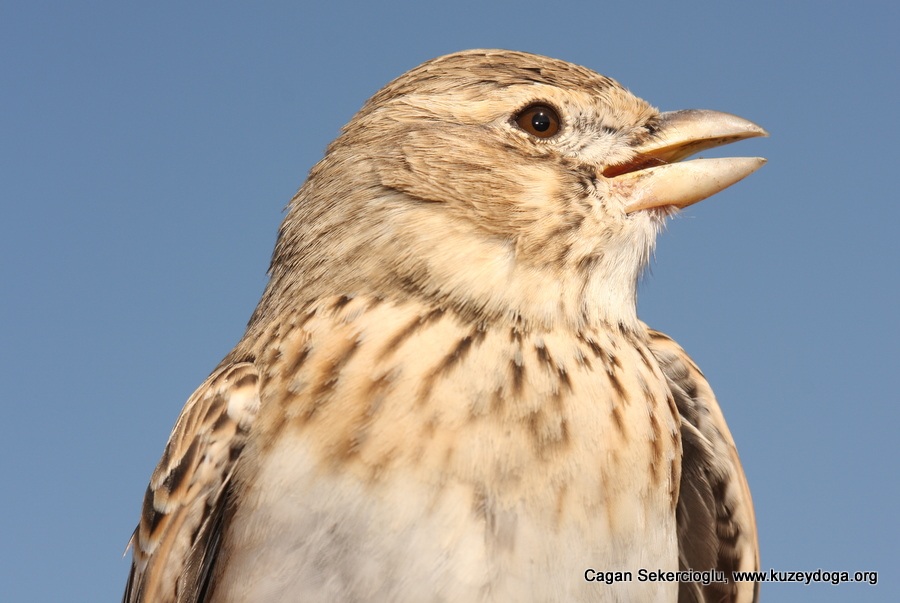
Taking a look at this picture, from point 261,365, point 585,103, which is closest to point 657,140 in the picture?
point 585,103

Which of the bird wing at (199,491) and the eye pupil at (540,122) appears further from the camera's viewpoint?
the eye pupil at (540,122)

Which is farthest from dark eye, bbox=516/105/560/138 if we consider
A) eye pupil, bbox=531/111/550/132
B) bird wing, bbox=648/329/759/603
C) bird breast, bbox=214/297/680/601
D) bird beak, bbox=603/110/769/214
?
bird wing, bbox=648/329/759/603

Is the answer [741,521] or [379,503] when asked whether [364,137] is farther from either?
[741,521]

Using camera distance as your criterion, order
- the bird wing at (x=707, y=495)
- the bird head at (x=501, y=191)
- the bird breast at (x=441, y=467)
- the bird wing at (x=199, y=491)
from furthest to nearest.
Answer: the bird wing at (x=707, y=495) → the bird head at (x=501, y=191) → the bird wing at (x=199, y=491) → the bird breast at (x=441, y=467)

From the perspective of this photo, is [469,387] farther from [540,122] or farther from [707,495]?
[707,495]

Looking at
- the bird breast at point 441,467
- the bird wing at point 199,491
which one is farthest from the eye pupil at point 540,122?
the bird wing at point 199,491

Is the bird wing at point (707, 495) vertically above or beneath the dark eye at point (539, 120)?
beneath

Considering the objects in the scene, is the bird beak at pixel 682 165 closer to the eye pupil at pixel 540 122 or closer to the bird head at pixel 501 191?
the bird head at pixel 501 191

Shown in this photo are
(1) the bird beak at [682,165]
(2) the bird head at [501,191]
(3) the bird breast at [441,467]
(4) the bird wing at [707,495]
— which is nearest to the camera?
(3) the bird breast at [441,467]

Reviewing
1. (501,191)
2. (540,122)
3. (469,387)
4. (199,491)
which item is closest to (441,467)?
(469,387)
